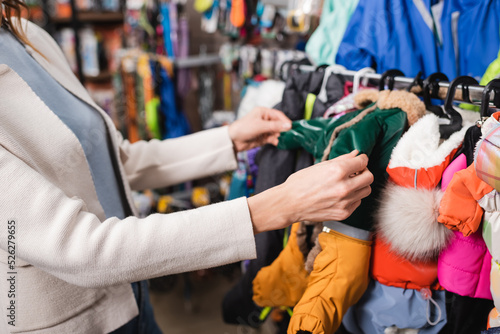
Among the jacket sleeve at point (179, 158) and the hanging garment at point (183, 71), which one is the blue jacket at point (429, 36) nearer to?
the jacket sleeve at point (179, 158)

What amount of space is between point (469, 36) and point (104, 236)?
1083 millimetres

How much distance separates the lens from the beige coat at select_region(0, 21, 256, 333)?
546 millimetres

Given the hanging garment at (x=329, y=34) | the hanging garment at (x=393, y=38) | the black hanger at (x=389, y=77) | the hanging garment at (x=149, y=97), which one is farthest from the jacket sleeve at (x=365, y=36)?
the hanging garment at (x=149, y=97)

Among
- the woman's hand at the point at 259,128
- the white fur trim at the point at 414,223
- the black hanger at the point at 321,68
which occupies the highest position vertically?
the black hanger at the point at 321,68

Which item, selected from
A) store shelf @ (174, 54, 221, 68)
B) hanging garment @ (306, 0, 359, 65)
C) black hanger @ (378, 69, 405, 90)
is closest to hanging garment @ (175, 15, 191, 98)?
store shelf @ (174, 54, 221, 68)

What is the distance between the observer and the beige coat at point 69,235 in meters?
0.55

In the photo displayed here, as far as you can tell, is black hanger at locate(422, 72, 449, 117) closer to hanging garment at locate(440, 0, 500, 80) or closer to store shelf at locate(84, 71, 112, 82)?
hanging garment at locate(440, 0, 500, 80)

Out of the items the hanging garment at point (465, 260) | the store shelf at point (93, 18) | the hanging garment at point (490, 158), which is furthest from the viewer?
the store shelf at point (93, 18)

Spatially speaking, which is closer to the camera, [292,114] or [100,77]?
[292,114]

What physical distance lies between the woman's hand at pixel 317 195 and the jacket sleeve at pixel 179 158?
41cm

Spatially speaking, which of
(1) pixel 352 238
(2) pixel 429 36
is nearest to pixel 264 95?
(2) pixel 429 36

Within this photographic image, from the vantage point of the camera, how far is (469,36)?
1.08 meters

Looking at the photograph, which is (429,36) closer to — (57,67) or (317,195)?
(317,195)

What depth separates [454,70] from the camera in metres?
1.07
